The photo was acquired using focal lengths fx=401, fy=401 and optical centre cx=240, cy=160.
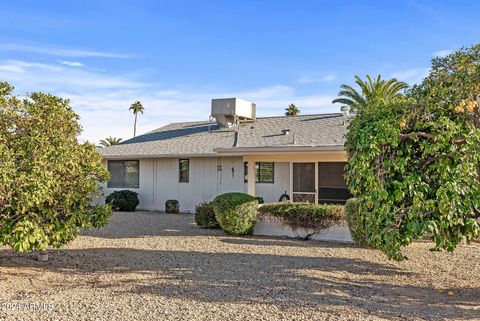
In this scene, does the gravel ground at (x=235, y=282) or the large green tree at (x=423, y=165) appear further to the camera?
the large green tree at (x=423, y=165)

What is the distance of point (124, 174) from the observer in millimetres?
20406

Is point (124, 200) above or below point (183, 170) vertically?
below

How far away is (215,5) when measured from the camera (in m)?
12.7

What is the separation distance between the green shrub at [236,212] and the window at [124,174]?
29.8 feet

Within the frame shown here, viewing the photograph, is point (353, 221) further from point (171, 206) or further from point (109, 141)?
point (109, 141)

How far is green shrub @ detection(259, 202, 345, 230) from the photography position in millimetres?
11336

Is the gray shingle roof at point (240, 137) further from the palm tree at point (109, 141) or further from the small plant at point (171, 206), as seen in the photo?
the palm tree at point (109, 141)

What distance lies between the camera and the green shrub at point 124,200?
61.6 feet

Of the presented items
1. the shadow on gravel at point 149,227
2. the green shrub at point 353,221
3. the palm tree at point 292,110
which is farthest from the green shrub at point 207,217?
the palm tree at point 292,110

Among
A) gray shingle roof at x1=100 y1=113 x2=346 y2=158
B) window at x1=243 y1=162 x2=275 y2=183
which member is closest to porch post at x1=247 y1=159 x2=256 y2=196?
gray shingle roof at x1=100 y1=113 x2=346 y2=158

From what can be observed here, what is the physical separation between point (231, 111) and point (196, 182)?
441 centimetres

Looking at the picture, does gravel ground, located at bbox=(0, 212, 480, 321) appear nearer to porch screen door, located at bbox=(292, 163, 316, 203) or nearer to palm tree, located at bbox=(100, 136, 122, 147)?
porch screen door, located at bbox=(292, 163, 316, 203)

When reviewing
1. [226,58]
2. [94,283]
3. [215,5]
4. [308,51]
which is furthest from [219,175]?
[94,283]

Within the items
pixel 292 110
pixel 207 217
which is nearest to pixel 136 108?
pixel 292 110
